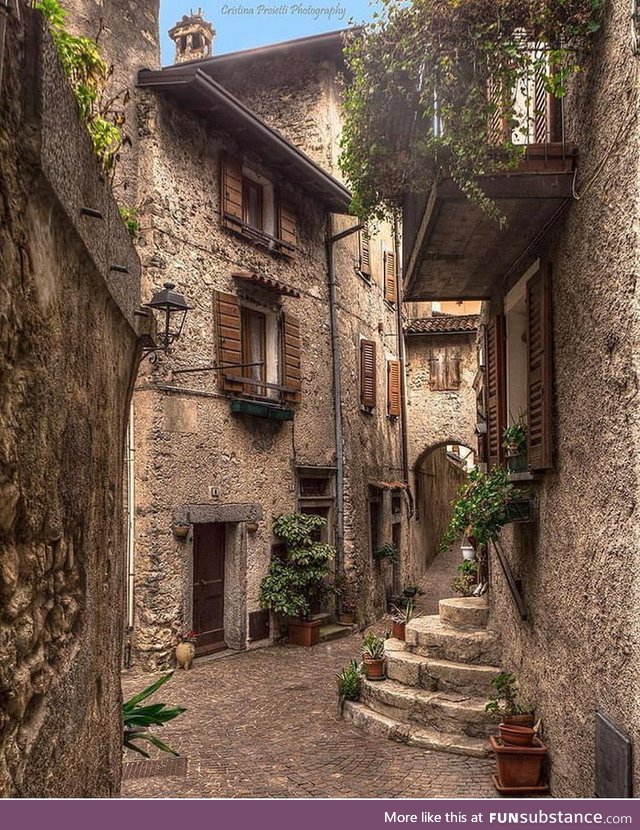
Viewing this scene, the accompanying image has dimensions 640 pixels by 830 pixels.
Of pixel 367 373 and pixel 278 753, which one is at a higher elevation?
pixel 367 373

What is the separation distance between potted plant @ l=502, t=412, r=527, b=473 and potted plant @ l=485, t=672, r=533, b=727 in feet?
6.16

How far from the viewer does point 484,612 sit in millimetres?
8375

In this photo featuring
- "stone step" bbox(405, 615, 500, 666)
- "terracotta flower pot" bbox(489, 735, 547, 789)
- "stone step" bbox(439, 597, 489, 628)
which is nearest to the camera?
"terracotta flower pot" bbox(489, 735, 547, 789)

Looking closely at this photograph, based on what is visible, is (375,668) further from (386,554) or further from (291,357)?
(386,554)

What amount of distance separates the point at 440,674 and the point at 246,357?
6.60 meters

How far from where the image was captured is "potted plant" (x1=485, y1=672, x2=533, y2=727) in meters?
6.24

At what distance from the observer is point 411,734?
293 inches

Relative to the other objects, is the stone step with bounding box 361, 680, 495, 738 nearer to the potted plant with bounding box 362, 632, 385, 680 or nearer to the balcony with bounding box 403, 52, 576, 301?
the potted plant with bounding box 362, 632, 385, 680

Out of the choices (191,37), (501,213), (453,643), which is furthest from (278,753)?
(191,37)

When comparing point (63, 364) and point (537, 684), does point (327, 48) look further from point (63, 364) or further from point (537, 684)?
point (63, 364)

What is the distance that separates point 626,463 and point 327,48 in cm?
1360

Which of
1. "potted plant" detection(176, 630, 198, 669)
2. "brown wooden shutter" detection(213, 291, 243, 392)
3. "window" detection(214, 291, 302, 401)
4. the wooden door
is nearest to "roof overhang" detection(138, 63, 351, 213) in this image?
"window" detection(214, 291, 302, 401)
